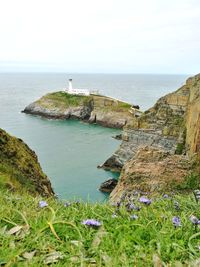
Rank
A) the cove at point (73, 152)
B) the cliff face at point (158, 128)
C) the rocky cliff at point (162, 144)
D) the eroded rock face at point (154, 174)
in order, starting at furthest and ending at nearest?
the cliff face at point (158, 128) < the cove at point (73, 152) < the rocky cliff at point (162, 144) < the eroded rock face at point (154, 174)

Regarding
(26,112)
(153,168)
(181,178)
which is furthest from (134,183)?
(26,112)

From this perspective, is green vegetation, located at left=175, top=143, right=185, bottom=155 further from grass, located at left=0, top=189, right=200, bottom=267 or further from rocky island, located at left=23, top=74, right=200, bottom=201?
grass, located at left=0, top=189, right=200, bottom=267

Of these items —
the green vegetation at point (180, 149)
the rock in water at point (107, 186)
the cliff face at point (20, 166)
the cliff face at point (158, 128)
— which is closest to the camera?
the cliff face at point (20, 166)

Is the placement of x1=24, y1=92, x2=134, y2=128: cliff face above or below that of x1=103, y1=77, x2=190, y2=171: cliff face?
below

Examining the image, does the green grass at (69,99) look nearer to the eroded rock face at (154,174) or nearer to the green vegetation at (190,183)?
the eroded rock face at (154,174)

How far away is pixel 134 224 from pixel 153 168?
9937 millimetres

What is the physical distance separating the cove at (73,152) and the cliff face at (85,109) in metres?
3.43

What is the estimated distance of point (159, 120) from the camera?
38375 millimetres

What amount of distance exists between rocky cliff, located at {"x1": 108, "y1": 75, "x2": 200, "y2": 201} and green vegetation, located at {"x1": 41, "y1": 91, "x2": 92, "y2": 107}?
1799 inches

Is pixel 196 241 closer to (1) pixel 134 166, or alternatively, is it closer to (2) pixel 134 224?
(2) pixel 134 224

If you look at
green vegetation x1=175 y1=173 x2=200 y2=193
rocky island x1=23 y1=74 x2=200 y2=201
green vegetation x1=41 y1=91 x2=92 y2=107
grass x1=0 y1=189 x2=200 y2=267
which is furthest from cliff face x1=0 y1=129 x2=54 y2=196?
green vegetation x1=41 y1=91 x2=92 y2=107

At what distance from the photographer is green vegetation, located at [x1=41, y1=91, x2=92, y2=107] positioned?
288 ft

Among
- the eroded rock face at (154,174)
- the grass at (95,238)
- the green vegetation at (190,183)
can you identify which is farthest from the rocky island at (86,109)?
the grass at (95,238)

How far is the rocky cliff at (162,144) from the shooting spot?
41.7 feet
